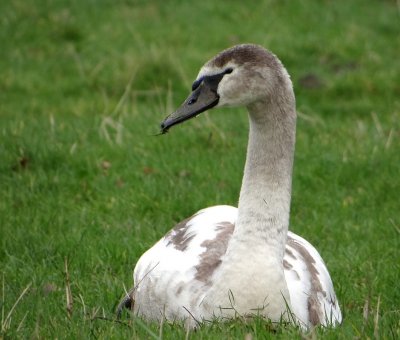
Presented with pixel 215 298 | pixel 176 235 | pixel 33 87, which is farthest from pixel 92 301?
pixel 33 87

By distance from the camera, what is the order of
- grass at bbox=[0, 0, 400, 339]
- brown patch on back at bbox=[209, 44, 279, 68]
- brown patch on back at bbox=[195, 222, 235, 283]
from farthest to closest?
grass at bbox=[0, 0, 400, 339] < brown patch on back at bbox=[195, 222, 235, 283] < brown patch on back at bbox=[209, 44, 279, 68]

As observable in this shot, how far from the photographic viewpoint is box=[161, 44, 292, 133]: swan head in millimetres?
4359

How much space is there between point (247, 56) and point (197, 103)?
0.31 meters

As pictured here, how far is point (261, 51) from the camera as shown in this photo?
14.4ft

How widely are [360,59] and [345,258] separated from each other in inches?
219

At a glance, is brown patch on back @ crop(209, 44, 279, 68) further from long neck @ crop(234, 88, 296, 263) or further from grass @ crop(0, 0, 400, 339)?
grass @ crop(0, 0, 400, 339)

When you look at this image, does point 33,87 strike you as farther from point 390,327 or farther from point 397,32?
point 390,327

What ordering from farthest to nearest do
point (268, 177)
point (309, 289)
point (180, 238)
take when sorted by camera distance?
1. point (180, 238)
2. point (309, 289)
3. point (268, 177)

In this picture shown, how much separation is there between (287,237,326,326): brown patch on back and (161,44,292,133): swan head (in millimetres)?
958

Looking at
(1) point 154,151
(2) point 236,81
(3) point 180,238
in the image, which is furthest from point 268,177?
(1) point 154,151

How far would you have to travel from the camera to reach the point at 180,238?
202 inches

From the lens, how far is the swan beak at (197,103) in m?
4.33

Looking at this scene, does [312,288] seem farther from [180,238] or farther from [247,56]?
[247,56]

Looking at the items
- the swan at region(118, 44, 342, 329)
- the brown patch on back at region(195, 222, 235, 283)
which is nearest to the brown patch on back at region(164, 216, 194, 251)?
the brown patch on back at region(195, 222, 235, 283)
